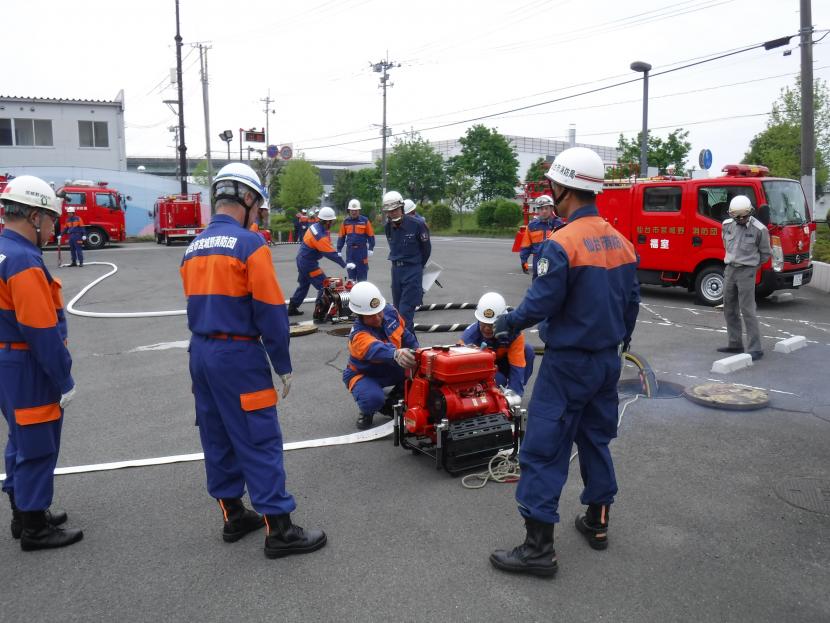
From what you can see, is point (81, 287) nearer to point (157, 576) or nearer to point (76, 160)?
point (157, 576)

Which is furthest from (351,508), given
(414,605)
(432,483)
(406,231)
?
(406,231)

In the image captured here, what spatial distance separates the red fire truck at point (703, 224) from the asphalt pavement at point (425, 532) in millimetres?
5379

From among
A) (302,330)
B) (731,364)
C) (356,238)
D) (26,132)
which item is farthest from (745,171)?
(26,132)

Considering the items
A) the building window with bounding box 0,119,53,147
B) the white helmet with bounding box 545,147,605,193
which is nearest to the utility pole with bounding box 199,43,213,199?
the building window with bounding box 0,119,53,147

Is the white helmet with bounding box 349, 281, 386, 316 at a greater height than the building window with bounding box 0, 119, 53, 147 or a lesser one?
lesser

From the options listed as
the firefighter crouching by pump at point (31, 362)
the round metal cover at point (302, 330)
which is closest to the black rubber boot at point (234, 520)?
the firefighter crouching by pump at point (31, 362)

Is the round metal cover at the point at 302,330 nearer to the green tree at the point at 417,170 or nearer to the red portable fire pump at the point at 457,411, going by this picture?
the red portable fire pump at the point at 457,411

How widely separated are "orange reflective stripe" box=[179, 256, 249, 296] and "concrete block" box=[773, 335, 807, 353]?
741 centimetres

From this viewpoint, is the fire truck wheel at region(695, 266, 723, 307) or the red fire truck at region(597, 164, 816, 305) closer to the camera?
the red fire truck at region(597, 164, 816, 305)

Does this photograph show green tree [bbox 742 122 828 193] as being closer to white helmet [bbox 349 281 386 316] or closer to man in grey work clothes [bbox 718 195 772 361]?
man in grey work clothes [bbox 718 195 772 361]

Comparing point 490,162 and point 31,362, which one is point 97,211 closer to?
point 31,362

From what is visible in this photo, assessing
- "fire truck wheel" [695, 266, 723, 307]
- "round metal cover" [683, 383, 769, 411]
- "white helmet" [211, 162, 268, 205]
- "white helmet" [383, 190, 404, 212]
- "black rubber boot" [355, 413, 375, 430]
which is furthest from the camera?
"fire truck wheel" [695, 266, 723, 307]

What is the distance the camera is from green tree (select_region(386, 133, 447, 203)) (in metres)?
59.3

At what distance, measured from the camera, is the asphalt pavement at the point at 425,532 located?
3.16 m
